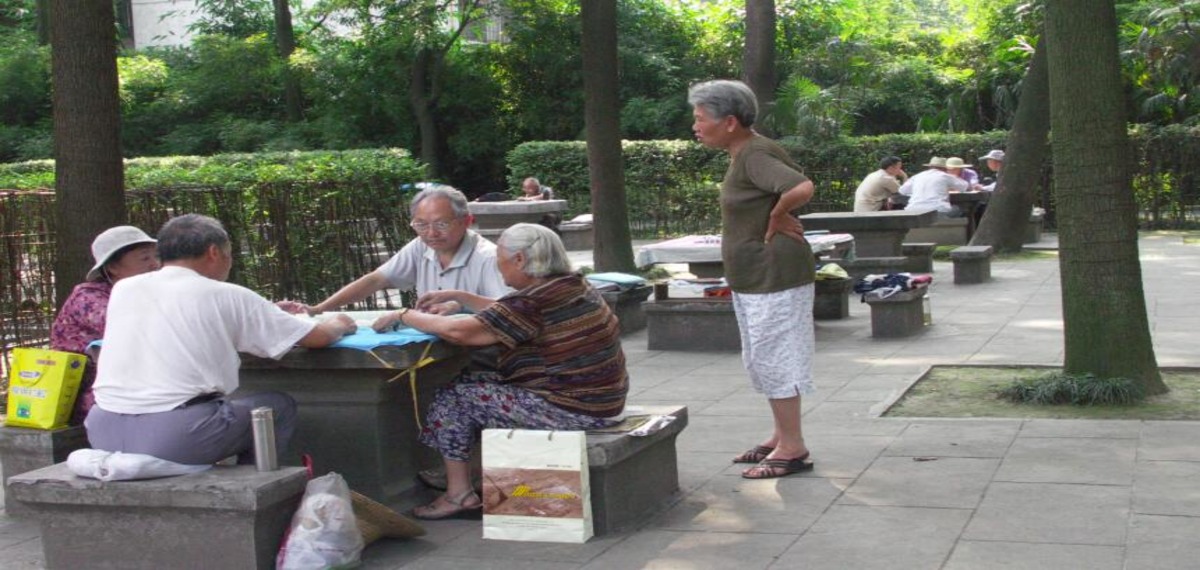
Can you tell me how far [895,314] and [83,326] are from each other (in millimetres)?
6656

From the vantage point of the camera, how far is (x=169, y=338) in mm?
5066

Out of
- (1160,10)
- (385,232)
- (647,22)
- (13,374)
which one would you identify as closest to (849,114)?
(1160,10)

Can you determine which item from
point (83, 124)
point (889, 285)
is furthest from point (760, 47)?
point (83, 124)

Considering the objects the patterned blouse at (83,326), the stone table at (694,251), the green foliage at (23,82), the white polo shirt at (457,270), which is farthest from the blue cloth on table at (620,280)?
the green foliage at (23,82)

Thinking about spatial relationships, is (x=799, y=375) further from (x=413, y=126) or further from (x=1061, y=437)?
(x=413, y=126)

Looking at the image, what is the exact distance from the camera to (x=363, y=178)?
1211 cm

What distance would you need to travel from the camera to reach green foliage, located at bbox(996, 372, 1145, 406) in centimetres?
752

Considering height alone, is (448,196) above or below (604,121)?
below

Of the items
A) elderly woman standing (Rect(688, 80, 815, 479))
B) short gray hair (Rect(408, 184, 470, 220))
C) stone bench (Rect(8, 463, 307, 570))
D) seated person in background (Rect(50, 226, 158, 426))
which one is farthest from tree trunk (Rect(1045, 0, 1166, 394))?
seated person in background (Rect(50, 226, 158, 426))

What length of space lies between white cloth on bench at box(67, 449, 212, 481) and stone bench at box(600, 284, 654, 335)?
6722 millimetres

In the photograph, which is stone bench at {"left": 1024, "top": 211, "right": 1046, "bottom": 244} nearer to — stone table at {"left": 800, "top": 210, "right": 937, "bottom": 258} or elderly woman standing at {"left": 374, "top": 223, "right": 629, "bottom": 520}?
stone table at {"left": 800, "top": 210, "right": 937, "bottom": 258}

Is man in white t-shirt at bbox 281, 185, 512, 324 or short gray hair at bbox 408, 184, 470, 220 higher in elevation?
short gray hair at bbox 408, 184, 470, 220

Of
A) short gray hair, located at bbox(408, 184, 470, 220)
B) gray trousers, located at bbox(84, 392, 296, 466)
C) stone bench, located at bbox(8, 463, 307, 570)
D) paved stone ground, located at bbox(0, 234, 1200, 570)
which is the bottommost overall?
paved stone ground, located at bbox(0, 234, 1200, 570)

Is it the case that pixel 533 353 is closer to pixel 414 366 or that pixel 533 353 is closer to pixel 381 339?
pixel 414 366
